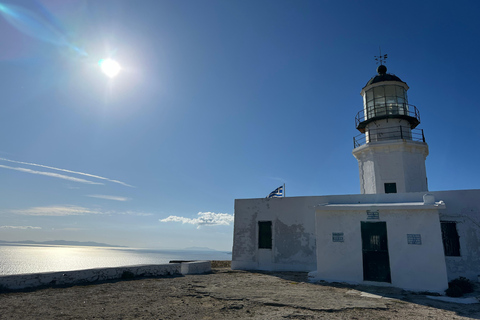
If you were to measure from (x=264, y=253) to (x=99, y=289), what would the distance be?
333 inches

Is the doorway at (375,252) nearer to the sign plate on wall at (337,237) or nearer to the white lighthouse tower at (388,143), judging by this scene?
the sign plate on wall at (337,237)

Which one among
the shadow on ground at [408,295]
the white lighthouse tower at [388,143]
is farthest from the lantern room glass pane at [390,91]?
the shadow on ground at [408,295]

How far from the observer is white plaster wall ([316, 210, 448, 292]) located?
9586mm

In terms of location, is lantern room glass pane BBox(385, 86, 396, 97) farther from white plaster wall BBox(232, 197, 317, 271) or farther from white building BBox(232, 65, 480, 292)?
white plaster wall BBox(232, 197, 317, 271)

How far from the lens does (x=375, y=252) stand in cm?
1033

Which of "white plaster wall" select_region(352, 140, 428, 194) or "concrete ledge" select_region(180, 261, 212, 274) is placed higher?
"white plaster wall" select_region(352, 140, 428, 194)

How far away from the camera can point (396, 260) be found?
9.99 meters

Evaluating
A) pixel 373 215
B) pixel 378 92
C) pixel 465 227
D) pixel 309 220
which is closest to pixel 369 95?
pixel 378 92

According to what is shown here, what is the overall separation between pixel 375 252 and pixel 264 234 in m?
6.01

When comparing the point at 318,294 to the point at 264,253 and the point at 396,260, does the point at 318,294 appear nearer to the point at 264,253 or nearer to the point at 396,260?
the point at 396,260

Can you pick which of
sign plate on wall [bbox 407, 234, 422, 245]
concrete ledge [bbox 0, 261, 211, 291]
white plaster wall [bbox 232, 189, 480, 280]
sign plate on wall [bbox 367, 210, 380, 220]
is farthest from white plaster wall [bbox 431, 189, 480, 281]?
concrete ledge [bbox 0, 261, 211, 291]

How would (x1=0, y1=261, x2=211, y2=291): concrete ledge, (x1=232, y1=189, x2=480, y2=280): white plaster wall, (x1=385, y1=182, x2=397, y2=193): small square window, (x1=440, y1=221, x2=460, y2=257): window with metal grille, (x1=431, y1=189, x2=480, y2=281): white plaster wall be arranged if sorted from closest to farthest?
(x1=0, y1=261, x2=211, y2=291): concrete ledge < (x1=431, y1=189, x2=480, y2=281): white plaster wall < (x1=232, y1=189, x2=480, y2=280): white plaster wall < (x1=440, y1=221, x2=460, y2=257): window with metal grille < (x1=385, y1=182, x2=397, y2=193): small square window

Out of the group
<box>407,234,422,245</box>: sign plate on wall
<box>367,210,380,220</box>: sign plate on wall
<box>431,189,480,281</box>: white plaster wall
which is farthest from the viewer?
<box>431,189,480,281</box>: white plaster wall

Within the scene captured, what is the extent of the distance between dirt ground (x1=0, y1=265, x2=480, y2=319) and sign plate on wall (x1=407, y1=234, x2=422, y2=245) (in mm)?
1671
